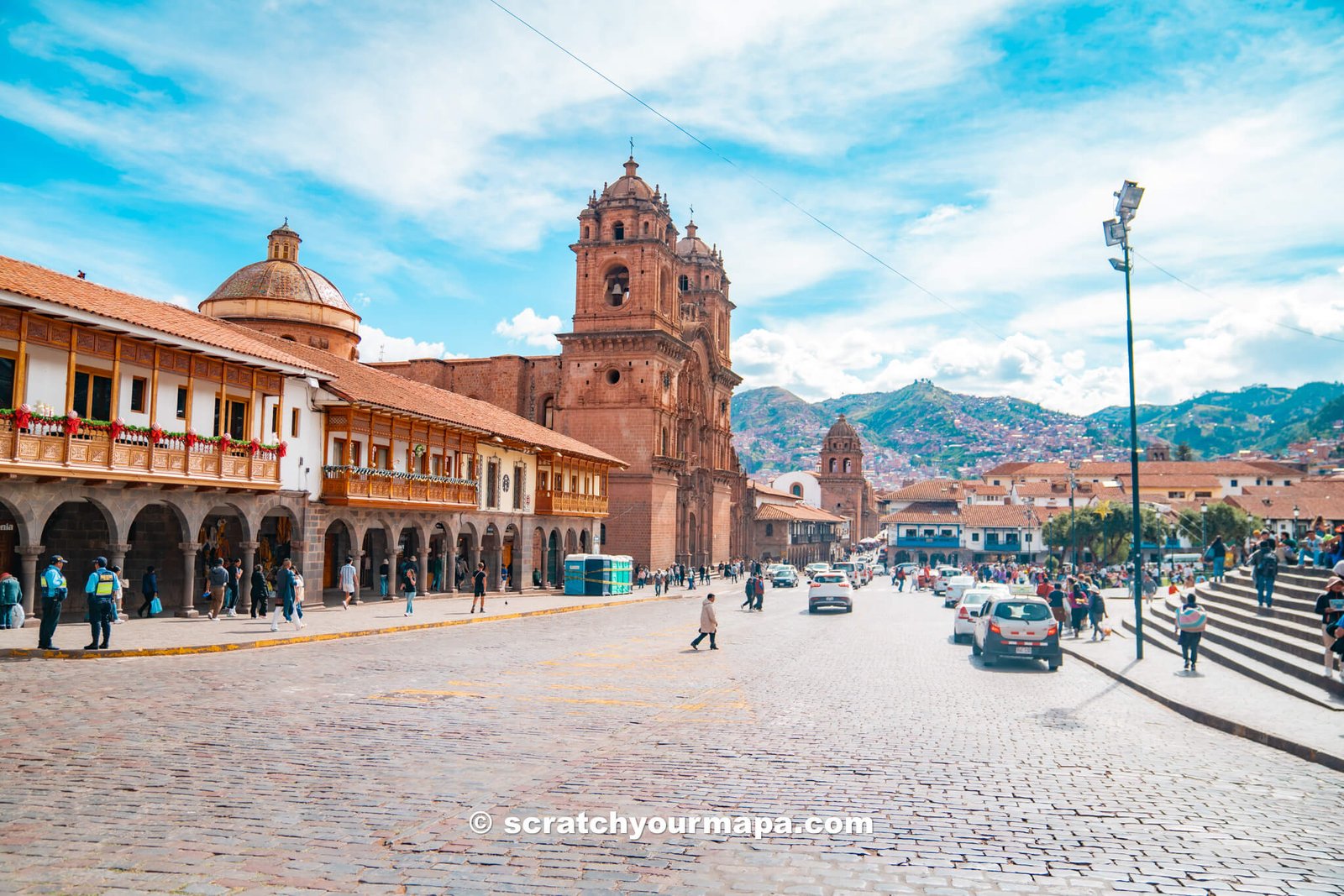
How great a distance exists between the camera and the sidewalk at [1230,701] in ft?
35.6

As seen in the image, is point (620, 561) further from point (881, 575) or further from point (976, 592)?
point (881, 575)

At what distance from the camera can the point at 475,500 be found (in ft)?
122

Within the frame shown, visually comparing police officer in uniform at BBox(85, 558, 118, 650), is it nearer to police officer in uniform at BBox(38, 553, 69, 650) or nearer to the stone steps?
police officer in uniform at BBox(38, 553, 69, 650)

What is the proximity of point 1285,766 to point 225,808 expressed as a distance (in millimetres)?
10148

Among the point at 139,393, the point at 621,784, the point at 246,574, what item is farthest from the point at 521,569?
the point at 621,784

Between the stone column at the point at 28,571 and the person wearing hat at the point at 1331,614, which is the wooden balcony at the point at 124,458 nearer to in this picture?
the stone column at the point at 28,571

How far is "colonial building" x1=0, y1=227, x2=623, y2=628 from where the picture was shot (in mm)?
19719

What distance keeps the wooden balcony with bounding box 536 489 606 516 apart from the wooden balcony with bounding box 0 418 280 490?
18777 mm

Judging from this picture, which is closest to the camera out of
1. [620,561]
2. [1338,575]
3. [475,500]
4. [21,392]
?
[1338,575]

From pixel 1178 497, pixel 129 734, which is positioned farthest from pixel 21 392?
pixel 1178 497

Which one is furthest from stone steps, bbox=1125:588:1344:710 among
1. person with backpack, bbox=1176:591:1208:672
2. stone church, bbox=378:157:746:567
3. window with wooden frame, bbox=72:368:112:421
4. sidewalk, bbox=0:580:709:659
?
stone church, bbox=378:157:746:567

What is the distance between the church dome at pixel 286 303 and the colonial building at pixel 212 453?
444 inches

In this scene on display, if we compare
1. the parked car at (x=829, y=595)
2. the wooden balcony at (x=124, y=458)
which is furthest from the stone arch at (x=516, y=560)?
the wooden balcony at (x=124, y=458)

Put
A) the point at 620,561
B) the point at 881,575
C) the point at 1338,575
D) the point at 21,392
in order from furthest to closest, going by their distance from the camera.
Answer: the point at 881,575, the point at 620,561, the point at 21,392, the point at 1338,575
